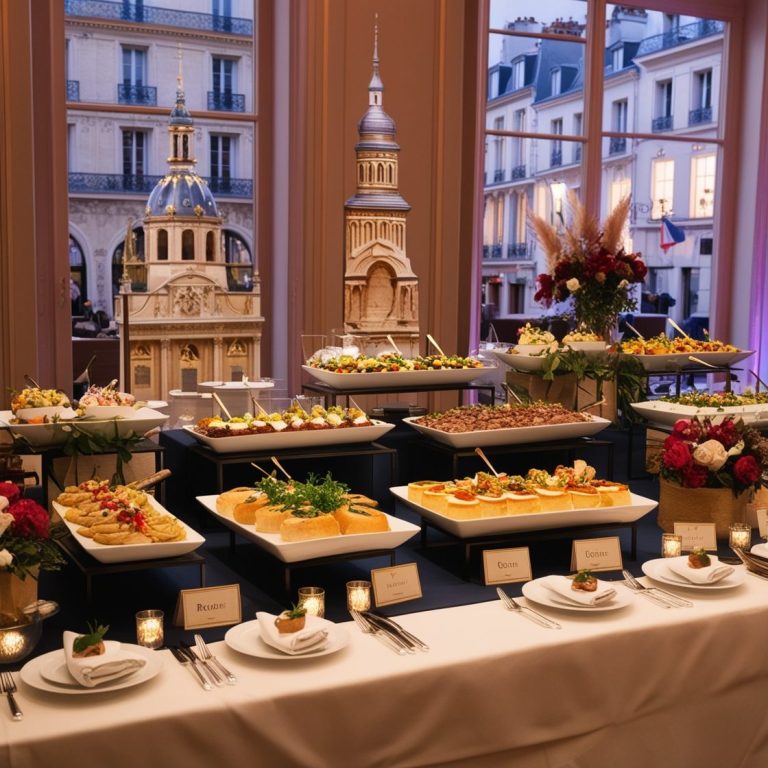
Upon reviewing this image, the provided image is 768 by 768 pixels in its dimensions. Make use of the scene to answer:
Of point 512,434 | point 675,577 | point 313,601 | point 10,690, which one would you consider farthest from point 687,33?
point 10,690

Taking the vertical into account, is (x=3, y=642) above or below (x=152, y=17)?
below

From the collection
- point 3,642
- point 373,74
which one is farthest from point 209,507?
point 373,74

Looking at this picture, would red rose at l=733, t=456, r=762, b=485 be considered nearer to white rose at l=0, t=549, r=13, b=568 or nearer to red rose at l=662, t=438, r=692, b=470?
red rose at l=662, t=438, r=692, b=470

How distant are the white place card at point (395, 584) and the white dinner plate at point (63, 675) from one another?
61 centimetres

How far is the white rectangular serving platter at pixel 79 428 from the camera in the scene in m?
3.15

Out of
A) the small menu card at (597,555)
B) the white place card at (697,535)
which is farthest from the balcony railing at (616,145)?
the small menu card at (597,555)

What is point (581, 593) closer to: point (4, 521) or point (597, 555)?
point (597, 555)

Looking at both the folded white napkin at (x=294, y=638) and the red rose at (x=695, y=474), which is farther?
the red rose at (x=695, y=474)

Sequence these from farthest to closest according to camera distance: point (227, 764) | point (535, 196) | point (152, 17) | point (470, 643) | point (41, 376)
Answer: point (535, 196)
point (152, 17)
point (41, 376)
point (470, 643)
point (227, 764)

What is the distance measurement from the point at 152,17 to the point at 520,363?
14.3ft

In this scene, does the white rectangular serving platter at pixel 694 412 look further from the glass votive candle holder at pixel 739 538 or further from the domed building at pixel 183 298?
the domed building at pixel 183 298

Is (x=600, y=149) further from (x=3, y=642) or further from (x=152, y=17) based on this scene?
(x=3, y=642)

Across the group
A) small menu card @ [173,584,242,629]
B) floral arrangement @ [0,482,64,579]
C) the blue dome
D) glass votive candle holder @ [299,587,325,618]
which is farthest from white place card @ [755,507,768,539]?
the blue dome

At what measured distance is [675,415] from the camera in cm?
392
